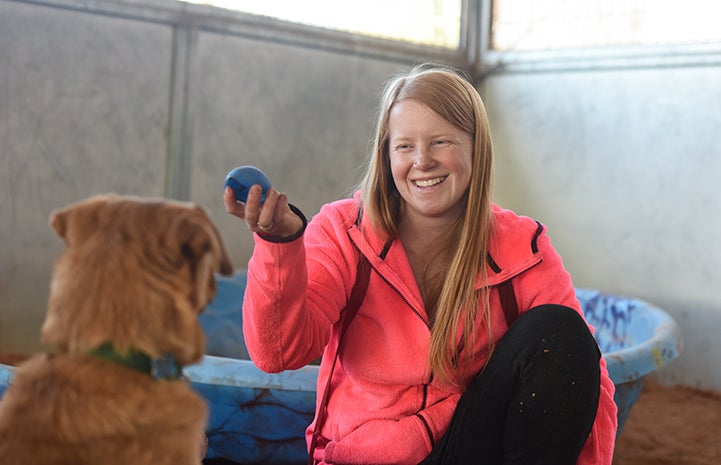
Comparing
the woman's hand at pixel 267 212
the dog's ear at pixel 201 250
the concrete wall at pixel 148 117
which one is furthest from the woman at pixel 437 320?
the concrete wall at pixel 148 117

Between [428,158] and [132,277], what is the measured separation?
3.14 feet

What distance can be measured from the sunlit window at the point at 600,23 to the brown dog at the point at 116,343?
355cm

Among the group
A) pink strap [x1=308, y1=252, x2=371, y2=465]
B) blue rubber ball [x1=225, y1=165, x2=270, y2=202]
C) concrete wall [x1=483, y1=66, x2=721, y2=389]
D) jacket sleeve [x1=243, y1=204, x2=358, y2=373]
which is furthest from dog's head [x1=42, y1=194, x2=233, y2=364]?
concrete wall [x1=483, y1=66, x2=721, y2=389]

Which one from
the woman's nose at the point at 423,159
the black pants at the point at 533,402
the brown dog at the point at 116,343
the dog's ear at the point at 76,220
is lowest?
the black pants at the point at 533,402

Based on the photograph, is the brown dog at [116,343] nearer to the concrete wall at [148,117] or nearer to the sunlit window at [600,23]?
the concrete wall at [148,117]

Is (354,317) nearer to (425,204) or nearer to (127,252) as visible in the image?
(425,204)

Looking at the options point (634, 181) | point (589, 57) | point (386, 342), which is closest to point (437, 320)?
point (386, 342)

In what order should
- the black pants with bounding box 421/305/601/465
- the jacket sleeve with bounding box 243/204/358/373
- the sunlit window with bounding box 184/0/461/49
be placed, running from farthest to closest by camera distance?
1. the sunlit window with bounding box 184/0/461/49
2. the black pants with bounding box 421/305/601/465
3. the jacket sleeve with bounding box 243/204/358/373

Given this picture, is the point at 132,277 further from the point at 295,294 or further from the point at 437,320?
the point at 437,320

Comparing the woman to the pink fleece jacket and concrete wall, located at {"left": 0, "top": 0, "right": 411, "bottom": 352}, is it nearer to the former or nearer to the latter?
the pink fleece jacket

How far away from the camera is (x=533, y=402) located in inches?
66.1

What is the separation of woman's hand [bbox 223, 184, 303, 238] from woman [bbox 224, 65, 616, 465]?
0.12m

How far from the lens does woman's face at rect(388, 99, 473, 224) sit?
188 cm

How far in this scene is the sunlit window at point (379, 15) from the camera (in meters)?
4.04
